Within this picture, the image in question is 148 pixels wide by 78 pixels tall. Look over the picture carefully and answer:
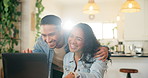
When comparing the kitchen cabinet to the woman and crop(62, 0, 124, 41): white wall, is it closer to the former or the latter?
crop(62, 0, 124, 41): white wall

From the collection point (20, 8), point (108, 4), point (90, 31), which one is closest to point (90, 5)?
point (20, 8)

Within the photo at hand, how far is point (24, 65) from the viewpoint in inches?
37.9

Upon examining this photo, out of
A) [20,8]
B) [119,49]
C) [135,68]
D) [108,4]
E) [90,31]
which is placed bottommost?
[135,68]

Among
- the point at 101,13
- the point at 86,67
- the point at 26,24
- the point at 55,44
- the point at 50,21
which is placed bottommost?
the point at 86,67

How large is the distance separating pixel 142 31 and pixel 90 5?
1.98 metres

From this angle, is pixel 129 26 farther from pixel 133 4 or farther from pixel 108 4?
pixel 108 4

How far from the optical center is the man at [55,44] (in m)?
1.06

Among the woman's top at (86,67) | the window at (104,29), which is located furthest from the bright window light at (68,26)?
the window at (104,29)

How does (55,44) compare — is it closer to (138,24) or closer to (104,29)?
(138,24)

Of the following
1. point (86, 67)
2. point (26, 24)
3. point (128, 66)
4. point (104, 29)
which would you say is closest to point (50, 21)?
point (86, 67)

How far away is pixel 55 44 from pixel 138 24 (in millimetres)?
4145

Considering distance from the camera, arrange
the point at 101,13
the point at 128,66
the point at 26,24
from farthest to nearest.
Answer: the point at 101,13, the point at 128,66, the point at 26,24

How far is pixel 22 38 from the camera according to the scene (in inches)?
142

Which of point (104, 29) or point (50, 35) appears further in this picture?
point (104, 29)
